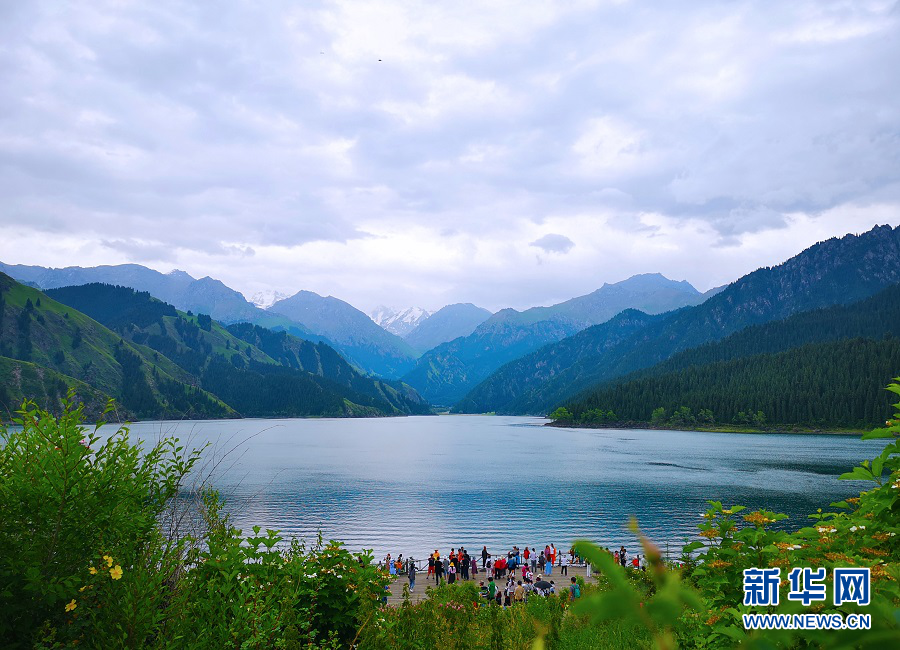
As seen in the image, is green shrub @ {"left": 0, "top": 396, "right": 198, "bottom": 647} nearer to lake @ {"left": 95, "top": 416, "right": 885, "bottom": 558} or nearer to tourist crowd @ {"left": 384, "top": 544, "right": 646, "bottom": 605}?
lake @ {"left": 95, "top": 416, "right": 885, "bottom": 558}

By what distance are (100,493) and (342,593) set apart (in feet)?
15.5

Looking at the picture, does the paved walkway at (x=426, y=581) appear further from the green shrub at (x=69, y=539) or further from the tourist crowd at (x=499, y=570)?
the green shrub at (x=69, y=539)

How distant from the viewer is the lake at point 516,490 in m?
64.8

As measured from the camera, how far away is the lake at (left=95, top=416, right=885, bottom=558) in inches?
2552

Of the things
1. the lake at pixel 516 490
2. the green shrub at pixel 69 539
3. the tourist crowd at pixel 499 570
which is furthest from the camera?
the lake at pixel 516 490

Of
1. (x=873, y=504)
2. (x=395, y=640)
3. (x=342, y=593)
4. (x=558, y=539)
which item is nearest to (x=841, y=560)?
(x=873, y=504)

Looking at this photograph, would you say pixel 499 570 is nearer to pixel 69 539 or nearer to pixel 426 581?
pixel 426 581

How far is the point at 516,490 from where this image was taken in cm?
9769

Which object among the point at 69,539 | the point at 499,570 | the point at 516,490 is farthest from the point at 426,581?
the point at 516,490

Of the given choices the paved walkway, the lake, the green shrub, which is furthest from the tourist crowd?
the green shrub

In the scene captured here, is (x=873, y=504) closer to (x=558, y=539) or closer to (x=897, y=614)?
(x=897, y=614)

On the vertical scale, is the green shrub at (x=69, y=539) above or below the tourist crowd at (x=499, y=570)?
above

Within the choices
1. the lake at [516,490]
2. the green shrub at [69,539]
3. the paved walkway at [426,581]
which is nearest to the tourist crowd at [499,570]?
the paved walkway at [426,581]

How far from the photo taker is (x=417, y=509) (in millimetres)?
80500
